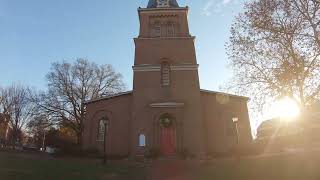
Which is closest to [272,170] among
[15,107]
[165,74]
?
[165,74]

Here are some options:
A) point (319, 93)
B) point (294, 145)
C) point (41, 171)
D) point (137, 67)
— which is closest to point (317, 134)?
point (294, 145)

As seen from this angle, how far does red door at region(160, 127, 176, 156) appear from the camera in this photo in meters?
30.5

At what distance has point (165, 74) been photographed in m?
32.9

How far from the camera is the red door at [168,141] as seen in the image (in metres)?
30.5

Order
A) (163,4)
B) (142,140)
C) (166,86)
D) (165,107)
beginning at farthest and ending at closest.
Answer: (163,4) → (166,86) → (165,107) → (142,140)

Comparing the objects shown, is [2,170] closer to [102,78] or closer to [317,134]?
[317,134]

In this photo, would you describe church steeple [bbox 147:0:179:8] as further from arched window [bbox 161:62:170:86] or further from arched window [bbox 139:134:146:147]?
arched window [bbox 139:134:146:147]

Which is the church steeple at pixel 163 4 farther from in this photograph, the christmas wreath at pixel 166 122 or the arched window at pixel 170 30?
the christmas wreath at pixel 166 122

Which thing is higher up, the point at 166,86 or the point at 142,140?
the point at 166,86

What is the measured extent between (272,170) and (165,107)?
14.9 meters

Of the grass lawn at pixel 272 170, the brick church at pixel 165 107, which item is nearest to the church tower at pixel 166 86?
the brick church at pixel 165 107

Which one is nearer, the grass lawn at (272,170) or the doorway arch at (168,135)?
the grass lawn at (272,170)

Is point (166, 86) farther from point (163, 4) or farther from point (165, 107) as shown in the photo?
point (163, 4)

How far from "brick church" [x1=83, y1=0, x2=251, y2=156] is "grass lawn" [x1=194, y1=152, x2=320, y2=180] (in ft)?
34.0
